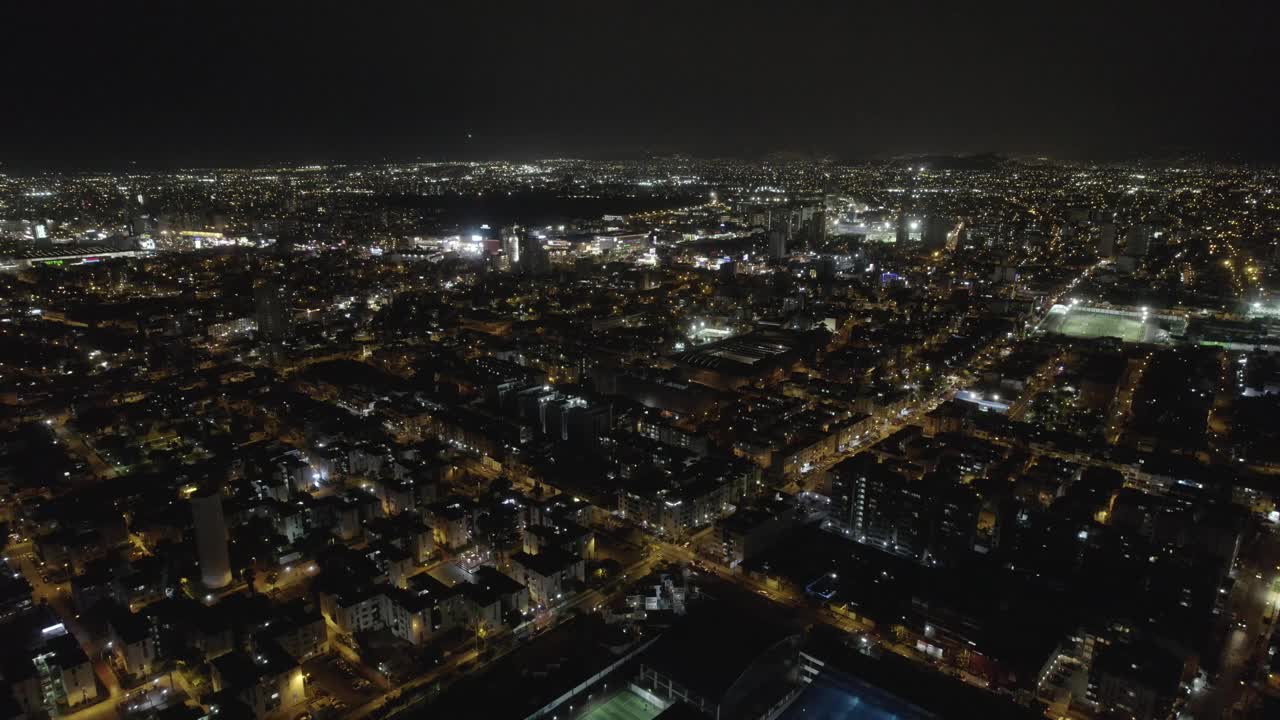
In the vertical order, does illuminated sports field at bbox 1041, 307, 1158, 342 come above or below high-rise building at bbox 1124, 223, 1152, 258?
below

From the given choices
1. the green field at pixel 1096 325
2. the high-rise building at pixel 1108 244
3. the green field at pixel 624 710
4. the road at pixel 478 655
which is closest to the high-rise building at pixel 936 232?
the high-rise building at pixel 1108 244

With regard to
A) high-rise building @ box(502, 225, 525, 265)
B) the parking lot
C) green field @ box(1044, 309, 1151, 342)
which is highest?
high-rise building @ box(502, 225, 525, 265)

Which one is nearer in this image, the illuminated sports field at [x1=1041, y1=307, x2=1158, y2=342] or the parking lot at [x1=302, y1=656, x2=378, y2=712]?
the parking lot at [x1=302, y1=656, x2=378, y2=712]

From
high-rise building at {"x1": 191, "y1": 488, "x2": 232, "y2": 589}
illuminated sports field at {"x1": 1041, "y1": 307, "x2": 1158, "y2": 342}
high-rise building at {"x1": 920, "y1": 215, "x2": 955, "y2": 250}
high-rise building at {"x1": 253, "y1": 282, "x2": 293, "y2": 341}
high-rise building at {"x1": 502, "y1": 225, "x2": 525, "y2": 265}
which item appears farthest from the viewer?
high-rise building at {"x1": 920, "y1": 215, "x2": 955, "y2": 250}

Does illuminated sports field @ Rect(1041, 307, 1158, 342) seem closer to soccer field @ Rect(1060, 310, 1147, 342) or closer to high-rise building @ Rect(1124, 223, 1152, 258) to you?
soccer field @ Rect(1060, 310, 1147, 342)

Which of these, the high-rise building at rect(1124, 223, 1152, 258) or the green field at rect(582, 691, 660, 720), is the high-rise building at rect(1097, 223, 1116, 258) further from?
the green field at rect(582, 691, 660, 720)

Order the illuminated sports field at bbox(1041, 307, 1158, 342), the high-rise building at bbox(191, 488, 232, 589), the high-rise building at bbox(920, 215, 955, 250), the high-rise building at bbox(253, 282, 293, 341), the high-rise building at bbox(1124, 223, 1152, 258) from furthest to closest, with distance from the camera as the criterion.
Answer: the high-rise building at bbox(920, 215, 955, 250) → the high-rise building at bbox(1124, 223, 1152, 258) → the high-rise building at bbox(253, 282, 293, 341) → the illuminated sports field at bbox(1041, 307, 1158, 342) → the high-rise building at bbox(191, 488, 232, 589)

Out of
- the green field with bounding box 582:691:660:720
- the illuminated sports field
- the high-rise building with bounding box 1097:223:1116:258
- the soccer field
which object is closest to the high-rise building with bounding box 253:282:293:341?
the green field with bounding box 582:691:660:720
